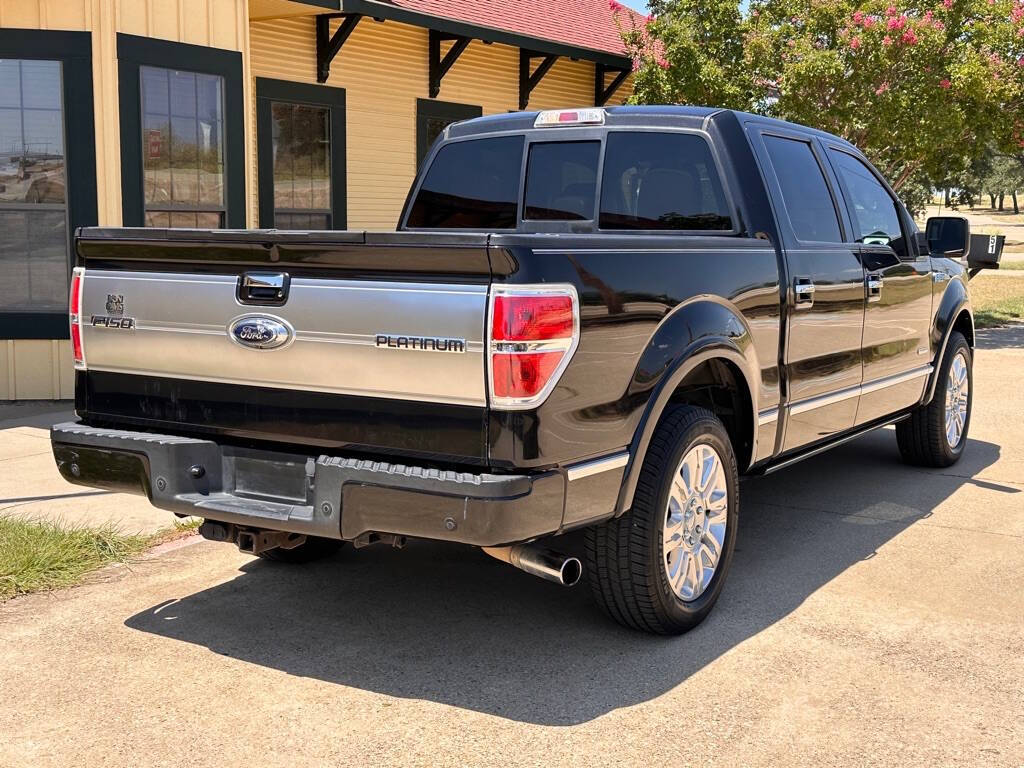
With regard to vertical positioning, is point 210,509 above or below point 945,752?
above

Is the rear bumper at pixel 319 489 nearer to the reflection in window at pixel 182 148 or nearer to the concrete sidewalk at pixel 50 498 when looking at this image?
the concrete sidewalk at pixel 50 498

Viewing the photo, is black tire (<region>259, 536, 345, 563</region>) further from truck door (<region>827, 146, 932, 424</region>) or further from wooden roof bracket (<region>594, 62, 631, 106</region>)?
wooden roof bracket (<region>594, 62, 631, 106</region>)

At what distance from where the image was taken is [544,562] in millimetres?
4207

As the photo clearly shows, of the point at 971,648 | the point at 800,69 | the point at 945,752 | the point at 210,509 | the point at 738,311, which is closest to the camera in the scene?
the point at 945,752

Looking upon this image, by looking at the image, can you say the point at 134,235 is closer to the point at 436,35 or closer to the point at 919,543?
the point at 919,543

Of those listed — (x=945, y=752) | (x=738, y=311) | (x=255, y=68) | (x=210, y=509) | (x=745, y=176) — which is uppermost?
(x=255, y=68)

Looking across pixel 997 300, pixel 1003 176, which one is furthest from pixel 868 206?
pixel 1003 176

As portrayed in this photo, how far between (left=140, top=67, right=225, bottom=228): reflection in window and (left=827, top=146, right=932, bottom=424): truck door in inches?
241

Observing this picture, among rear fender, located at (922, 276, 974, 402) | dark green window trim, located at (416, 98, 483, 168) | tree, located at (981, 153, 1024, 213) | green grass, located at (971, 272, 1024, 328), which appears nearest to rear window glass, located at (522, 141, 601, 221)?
rear fender, located at (922, 276, 974, 402)

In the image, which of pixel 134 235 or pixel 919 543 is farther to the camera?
pixel 919 543

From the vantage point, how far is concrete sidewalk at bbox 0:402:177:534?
634 cm

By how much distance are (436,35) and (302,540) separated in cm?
1029

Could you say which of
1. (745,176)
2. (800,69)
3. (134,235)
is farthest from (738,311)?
(800,69)

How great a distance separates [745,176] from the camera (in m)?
5.45
